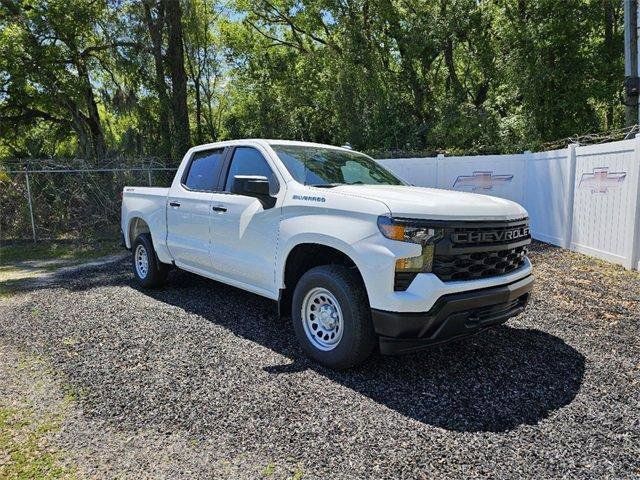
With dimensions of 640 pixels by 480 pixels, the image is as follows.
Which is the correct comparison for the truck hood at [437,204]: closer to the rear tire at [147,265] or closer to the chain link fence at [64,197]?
the rear tire at [147,265]

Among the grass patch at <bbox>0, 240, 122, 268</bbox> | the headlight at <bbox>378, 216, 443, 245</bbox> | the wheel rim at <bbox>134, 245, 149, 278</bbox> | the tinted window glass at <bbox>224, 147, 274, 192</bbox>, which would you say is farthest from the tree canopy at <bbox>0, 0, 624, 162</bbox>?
the headlight at <bbox>378, 216, 443, 245</bbox>

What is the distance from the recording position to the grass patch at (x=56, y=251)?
427 inches

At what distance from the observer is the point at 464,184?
12203mm

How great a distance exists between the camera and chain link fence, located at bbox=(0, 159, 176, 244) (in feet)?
40.7

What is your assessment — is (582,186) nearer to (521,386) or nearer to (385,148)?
(521,386)

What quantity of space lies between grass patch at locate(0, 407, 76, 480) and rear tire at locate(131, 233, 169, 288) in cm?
330

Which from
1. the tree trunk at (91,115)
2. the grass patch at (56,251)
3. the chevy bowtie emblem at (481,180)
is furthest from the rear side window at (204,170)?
the tree trunk at (91,115)

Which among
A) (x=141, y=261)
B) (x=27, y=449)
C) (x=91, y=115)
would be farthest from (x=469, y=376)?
(x=91, y=115)

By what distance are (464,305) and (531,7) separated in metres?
17.7

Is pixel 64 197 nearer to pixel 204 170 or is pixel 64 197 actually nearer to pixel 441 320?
pixel 204 170

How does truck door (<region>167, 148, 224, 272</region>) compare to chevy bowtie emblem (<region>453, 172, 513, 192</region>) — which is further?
chevy bowtie emblem (<region>453, 172, 513, 192</region>)

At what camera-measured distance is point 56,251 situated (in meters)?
11.6

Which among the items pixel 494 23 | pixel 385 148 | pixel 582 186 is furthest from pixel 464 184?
pixel 494 23

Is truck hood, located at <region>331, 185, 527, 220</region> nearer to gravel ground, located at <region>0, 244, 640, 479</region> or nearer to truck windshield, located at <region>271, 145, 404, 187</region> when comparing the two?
truck windshield, located at <region>271, 145, 404, 187</region>
